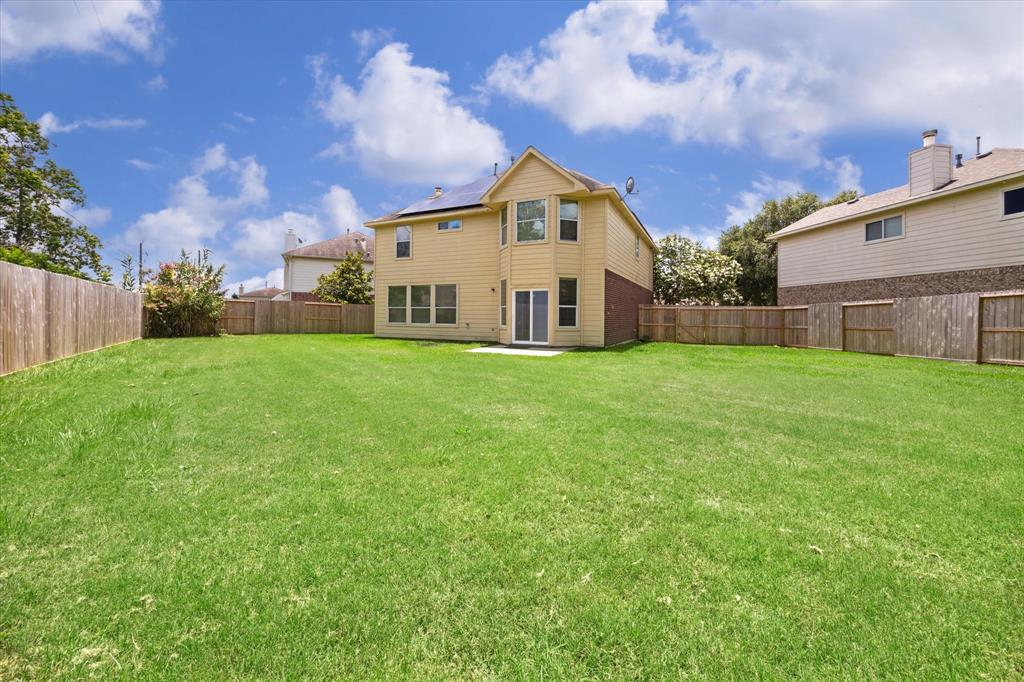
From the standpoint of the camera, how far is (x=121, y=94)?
1862 cm

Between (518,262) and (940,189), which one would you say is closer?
(940,189)

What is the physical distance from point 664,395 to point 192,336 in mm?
21457

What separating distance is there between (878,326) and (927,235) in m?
4.67

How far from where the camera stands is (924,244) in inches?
635

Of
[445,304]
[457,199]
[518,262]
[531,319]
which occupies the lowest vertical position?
[531,319]

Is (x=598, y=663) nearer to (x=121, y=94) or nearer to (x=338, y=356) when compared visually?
(x=338, y=356)

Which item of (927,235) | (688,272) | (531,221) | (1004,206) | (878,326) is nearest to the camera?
(1004,206)

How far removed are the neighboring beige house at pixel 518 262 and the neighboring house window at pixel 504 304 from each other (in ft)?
0.14

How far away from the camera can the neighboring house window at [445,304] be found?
19.5 metres

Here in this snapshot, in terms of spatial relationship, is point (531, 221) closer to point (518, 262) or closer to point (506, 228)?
point (506, 228)

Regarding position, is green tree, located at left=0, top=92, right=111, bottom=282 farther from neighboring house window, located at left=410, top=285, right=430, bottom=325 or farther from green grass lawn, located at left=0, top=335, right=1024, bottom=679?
green grass lawn, located at left=0, top=335, right=1024, bottom=679

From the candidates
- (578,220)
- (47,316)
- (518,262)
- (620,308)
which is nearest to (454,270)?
(518,262)

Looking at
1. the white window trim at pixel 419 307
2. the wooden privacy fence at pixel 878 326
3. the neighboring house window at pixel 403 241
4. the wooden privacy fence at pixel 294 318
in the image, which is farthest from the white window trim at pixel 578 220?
the wooden privacy fence at pixel 294 318

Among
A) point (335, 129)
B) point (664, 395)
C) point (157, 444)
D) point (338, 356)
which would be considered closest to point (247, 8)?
point (335, 129)
